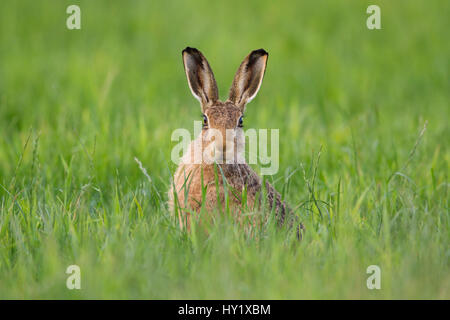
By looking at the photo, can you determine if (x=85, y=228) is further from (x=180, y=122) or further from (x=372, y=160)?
(x=372, y=160)

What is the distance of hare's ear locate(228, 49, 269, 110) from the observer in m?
5.39

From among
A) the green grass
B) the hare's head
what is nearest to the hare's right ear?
the hare's head

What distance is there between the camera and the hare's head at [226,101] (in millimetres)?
5012

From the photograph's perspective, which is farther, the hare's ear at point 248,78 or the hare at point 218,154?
the hare's ear at point 248,78

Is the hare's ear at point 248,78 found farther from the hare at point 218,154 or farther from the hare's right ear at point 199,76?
the hare's right ear at point 199,76

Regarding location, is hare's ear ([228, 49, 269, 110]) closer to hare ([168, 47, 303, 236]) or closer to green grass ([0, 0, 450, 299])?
hare ([168, 47, 303, 236])

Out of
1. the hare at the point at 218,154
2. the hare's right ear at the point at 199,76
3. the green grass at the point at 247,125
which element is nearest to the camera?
the green grass at the point at 247,125

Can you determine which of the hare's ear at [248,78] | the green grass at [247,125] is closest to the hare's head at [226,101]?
the hare's ear at [248,78]

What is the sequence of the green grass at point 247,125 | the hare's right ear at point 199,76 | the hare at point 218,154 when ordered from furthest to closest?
the hare's right ear at point 199,76 < the hare at point 218,154 < the green grass at point 247,125

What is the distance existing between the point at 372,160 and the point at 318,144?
0.74m

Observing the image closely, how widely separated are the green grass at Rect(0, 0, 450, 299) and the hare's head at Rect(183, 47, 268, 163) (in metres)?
0.54

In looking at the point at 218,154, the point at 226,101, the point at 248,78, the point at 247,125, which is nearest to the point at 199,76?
the point at 226,101

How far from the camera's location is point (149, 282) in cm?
390

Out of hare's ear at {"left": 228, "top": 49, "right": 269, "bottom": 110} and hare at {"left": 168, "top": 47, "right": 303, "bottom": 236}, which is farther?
hare's ear at {"left": 228, "top": 49, "right": 269, "bottom": 110}
